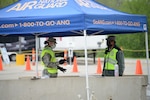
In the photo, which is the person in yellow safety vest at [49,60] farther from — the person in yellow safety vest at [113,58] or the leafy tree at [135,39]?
the leafy tree at [135,39]

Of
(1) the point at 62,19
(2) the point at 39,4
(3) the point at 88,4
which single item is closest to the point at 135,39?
(3) the point at 88,4

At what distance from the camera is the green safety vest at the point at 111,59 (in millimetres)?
11312

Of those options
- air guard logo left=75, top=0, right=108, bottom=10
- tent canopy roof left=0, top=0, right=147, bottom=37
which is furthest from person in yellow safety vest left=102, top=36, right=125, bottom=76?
air guard logo left=75, top=0, right=108, bottom=10

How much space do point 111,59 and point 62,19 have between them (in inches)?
88.4

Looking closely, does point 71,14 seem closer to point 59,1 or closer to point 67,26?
point 67,26

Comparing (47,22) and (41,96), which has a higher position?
(47,22)

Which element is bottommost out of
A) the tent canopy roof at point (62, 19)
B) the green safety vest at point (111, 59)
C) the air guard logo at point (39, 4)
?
the green safety vest at point (111, 59)

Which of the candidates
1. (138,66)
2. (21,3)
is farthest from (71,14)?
(138,66)

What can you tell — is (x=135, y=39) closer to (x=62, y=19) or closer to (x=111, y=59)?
(x=111, y=59)

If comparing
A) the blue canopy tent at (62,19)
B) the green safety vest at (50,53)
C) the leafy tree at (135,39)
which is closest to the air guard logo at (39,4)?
the blue canopy tent at (62,19)

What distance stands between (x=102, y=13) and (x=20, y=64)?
73.3ft

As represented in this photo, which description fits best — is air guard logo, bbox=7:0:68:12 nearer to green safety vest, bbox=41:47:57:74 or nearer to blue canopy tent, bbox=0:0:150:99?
blue canopy tent, bbox=0:0:150:99

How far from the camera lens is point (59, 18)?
977 centimetres

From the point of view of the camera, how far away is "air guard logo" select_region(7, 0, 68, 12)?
1066 centimetres
